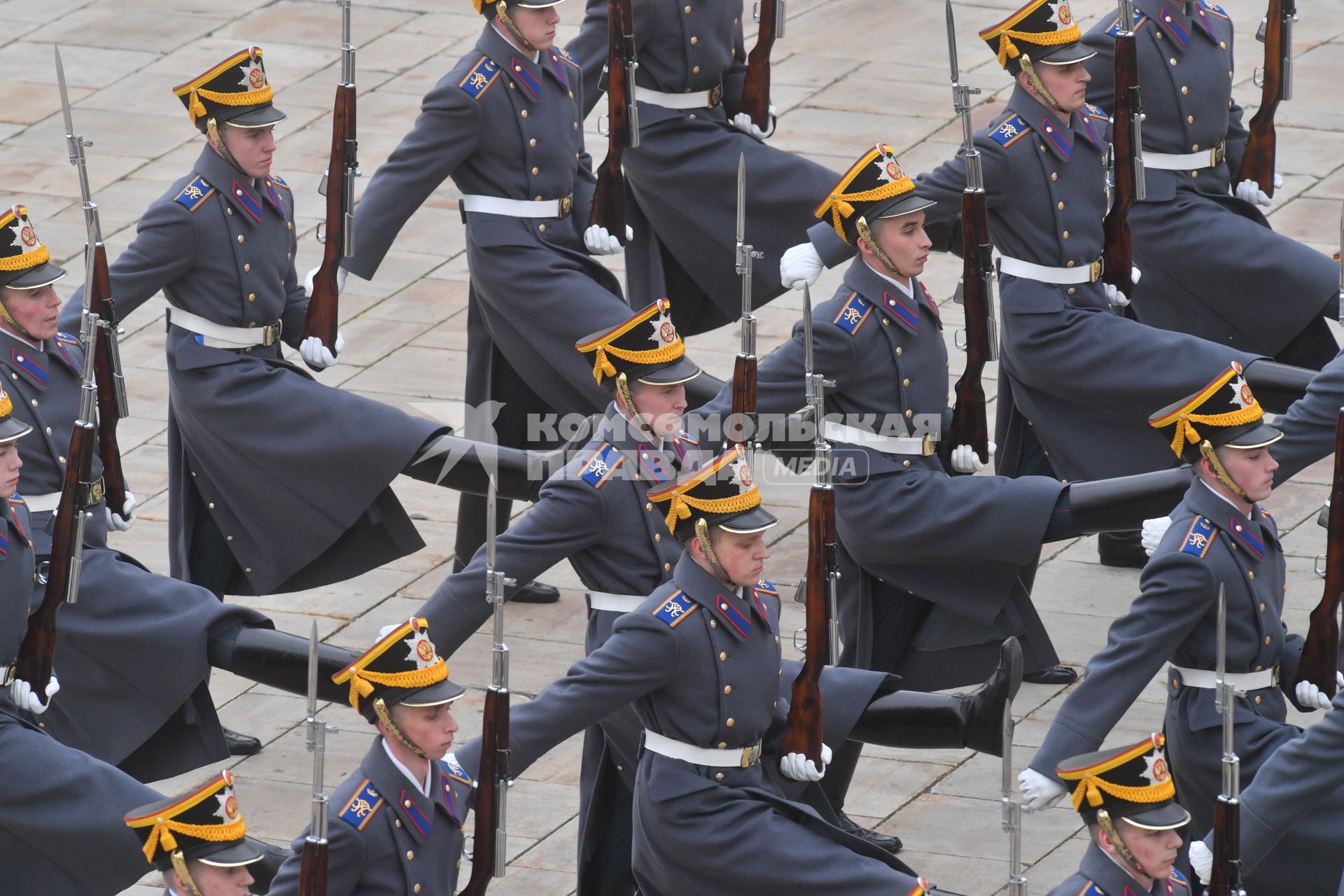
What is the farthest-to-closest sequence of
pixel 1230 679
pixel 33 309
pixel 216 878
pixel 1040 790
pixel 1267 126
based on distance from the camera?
1. pixel 1267 126
2. pixel 33 309
3. pixel 1230 679
4. pixel 1040 790
5. pixel 216 878

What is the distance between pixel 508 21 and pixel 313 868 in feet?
15.6

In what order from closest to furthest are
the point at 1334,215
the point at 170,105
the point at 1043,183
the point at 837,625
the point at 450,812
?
the point at 450,812, the point at 837,625, the point at 1043,183, the point at 1334,215, the point at 170,105

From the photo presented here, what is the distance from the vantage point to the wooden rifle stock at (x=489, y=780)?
307 inches

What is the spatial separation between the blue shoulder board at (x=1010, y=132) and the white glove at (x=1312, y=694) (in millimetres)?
2688

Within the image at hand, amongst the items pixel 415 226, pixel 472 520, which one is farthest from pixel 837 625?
pixel 415 226

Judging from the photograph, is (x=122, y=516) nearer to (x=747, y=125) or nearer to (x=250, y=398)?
(x=250, y=398)

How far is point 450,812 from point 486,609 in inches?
43.1

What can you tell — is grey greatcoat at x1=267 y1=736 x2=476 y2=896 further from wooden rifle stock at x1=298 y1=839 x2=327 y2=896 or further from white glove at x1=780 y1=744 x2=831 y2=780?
white glove at x1=780 y1=744 x2=831 y2=780

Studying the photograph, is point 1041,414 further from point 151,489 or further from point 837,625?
point 151,489

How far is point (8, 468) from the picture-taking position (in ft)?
27.4

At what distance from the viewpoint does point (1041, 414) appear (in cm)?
1068

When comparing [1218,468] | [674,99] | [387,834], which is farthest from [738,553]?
[674,99]

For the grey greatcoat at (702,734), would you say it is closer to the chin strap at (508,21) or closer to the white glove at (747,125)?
the chin strap at (508,21)

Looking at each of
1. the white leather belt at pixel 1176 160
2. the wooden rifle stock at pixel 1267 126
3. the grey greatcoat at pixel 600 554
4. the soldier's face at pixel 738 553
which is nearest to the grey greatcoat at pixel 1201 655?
the soldier's face at pixel 738 553
